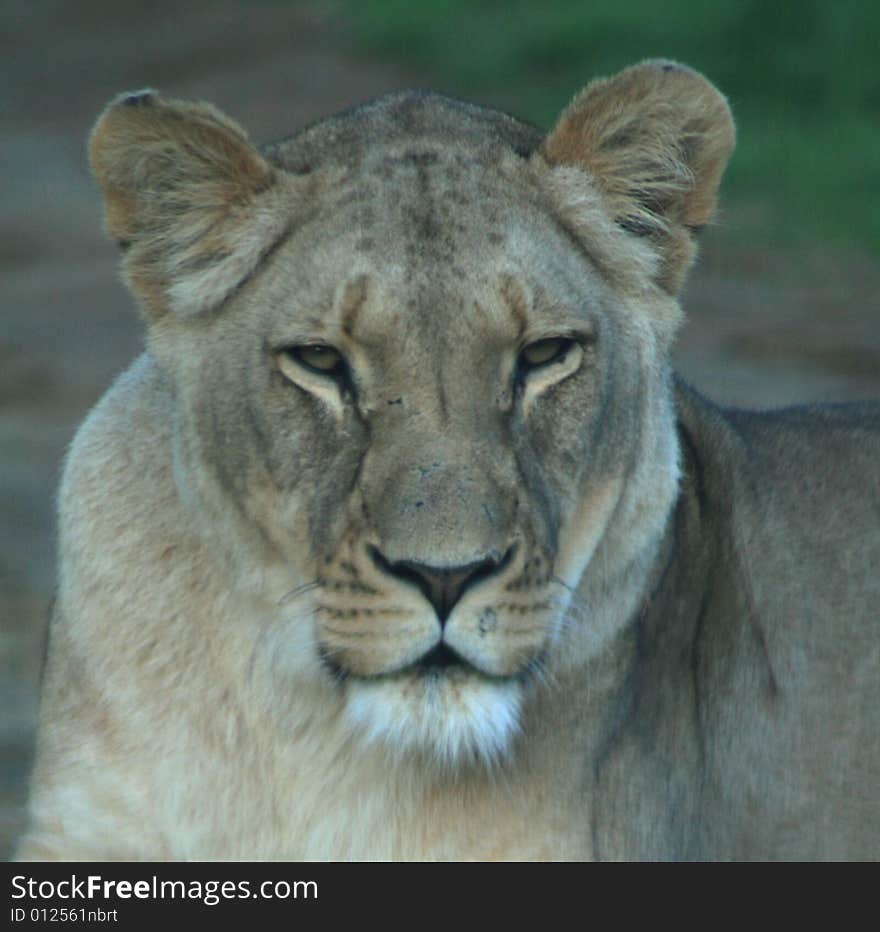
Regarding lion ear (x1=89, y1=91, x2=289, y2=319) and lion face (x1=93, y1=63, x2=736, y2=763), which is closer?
lion face (x1=93, y1=63, x2=736, y2=763)

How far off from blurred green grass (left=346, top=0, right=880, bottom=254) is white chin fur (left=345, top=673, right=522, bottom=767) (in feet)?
24.9

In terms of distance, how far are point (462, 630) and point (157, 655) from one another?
2.67ft

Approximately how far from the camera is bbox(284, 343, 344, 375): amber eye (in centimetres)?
372

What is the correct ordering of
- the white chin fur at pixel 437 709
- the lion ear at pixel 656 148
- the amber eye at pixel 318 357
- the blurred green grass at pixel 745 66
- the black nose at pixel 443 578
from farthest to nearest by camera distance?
1. the blurred green grass at pixel 745 66
2. the lion ear at pixel 656 148
3. the amber eye at pixel 318 357
4. the white chin fur at pixel 437 709
5. the black nose at pixel 443 578

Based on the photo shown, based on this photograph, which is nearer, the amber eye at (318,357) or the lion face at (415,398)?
the lion face at (415,398)

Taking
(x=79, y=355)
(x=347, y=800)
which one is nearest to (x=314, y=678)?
(x=347, y=800)

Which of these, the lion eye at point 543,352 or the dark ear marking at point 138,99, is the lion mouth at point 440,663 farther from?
the dark ear marking at point 138,99

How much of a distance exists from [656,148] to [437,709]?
1148 mm

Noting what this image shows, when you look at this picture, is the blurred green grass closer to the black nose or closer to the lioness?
the lioness

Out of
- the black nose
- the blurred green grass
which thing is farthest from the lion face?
the blurred green grass

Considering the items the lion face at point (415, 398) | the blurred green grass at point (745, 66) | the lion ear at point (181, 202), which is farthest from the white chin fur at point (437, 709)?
the blurred green grass at point (745, 66)

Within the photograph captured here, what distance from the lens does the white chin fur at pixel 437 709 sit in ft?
11.7

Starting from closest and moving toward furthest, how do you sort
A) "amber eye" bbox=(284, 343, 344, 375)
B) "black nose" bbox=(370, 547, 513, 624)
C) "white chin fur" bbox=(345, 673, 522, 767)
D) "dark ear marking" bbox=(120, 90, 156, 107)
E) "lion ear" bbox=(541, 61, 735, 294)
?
1. "black nose" bbox=(370, 547, 513, 624)
2. "white chin fur" bbox=(345, 673, 522, 767)
3. "amber eye" bbox=(284, 343, 344, 375)
4. "dark ear marking" bbox=(120, 90, 156, 107)
5. "lion ear" bbox=(541, 61, 735, 294)

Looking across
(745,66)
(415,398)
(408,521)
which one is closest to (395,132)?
(415,398)
